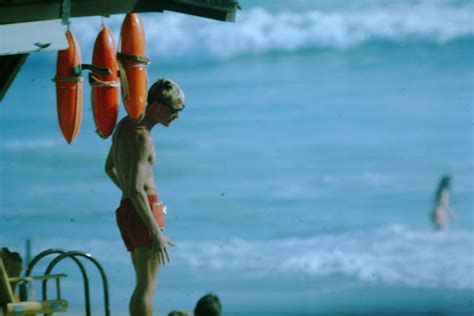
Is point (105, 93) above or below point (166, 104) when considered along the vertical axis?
above

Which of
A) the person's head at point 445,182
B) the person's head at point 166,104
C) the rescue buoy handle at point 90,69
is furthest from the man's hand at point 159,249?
the person's head at point 445,182

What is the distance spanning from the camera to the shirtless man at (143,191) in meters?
7.07

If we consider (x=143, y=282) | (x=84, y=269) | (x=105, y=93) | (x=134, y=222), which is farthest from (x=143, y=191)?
(x=105, y=93)

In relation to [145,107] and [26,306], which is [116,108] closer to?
[145,107]

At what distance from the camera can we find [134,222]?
7164mm

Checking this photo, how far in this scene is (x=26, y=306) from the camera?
628 cm

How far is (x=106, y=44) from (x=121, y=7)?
0.38 meters

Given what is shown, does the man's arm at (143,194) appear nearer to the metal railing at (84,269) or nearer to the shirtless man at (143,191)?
the shirtless man at (143,191)

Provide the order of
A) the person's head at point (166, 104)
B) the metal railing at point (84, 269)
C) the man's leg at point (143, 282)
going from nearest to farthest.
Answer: the metal railing at point (84, 269) < the man's leg at point (143, 282) < the person's head at point (166, 104)

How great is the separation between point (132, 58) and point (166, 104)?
20.5 inches

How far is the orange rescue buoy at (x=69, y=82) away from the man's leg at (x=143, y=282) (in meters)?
1.28

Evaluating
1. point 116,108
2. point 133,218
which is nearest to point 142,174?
point 133,218

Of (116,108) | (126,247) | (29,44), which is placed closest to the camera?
(29,44)

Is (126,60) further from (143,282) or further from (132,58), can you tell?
(143,282)
